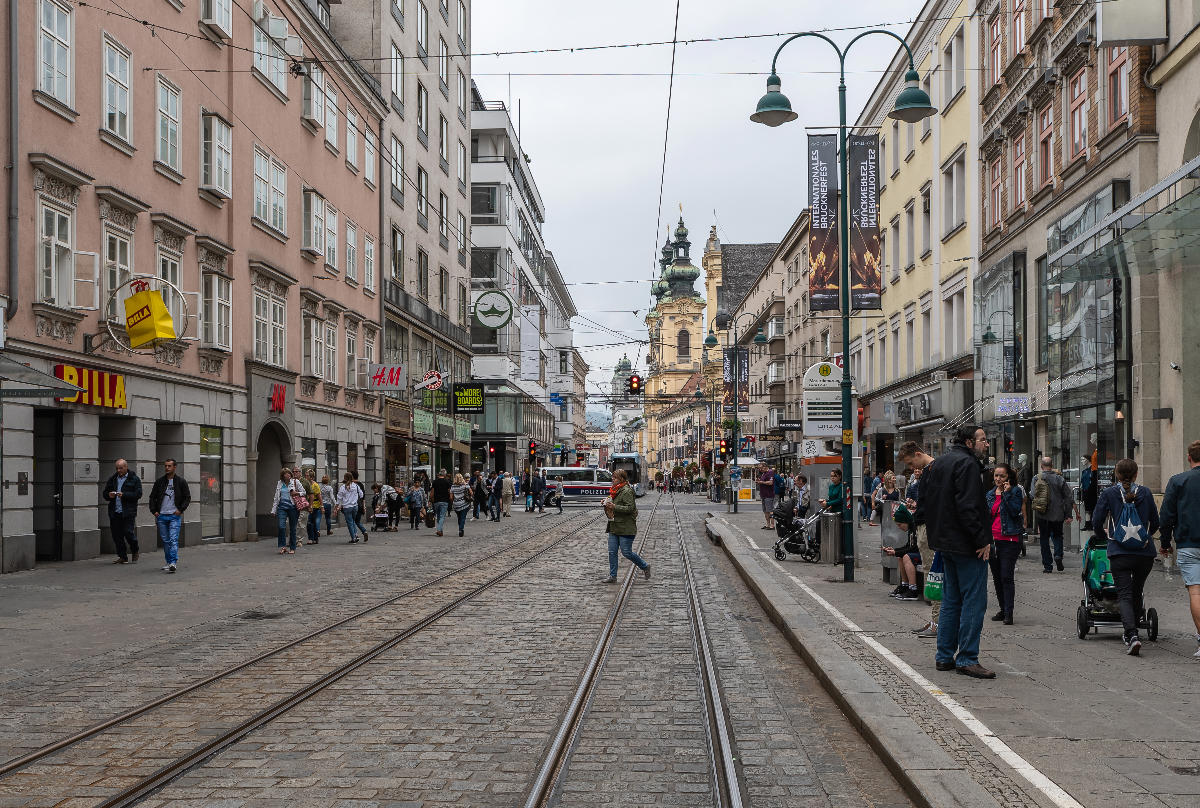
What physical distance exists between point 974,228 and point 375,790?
29145 mm

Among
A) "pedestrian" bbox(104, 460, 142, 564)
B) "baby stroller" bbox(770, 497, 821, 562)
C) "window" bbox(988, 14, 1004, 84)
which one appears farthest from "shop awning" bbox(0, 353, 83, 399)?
"window" bbox(988, 14, 1004, 84)

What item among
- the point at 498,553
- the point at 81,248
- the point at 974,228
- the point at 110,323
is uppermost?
the point at 974,228

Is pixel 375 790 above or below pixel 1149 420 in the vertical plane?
below

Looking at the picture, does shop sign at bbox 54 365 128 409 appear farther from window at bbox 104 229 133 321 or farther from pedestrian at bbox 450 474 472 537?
pedestrian at bbox 450 474 472 537

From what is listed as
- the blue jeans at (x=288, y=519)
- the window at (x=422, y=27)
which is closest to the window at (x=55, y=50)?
the blue jeans at (x=288, y=519)

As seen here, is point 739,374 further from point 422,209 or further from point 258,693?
point 258,693

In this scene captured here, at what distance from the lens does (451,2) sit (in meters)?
53.2

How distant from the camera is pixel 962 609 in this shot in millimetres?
8914

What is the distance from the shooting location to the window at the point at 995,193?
29.7 meters

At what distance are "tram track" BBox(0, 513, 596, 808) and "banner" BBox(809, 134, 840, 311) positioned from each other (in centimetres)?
861

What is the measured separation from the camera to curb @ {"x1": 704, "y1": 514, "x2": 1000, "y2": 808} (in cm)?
556

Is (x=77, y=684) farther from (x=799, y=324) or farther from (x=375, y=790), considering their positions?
(x=799, y=324)

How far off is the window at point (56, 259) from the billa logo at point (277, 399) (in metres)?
10.0

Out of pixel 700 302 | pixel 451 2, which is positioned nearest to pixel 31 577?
pixel 451 2
